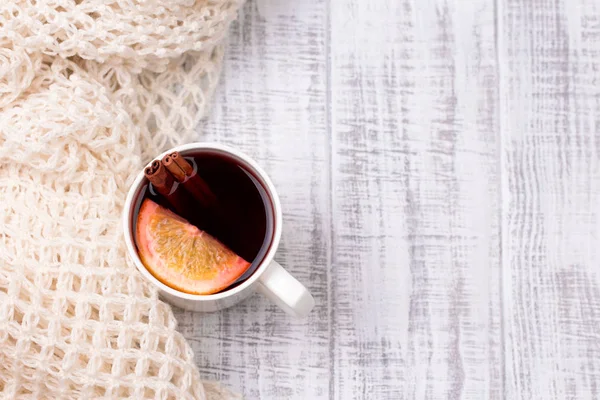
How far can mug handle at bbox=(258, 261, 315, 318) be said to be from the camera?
603 millimetres

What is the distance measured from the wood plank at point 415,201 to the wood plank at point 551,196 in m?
0.02

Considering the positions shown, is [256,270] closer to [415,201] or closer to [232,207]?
[232,207]

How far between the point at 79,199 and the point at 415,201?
0.97 feet

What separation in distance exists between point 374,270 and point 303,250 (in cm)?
7

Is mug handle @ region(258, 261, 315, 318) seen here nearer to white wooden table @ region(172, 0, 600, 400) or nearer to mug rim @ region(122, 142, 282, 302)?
mug rim @ region(122, 142, 282, 302)

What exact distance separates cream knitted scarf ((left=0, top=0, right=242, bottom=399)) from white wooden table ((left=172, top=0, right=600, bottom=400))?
0.06 meters

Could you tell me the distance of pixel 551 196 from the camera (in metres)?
0.74

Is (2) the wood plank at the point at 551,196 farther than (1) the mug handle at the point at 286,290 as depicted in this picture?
Yes

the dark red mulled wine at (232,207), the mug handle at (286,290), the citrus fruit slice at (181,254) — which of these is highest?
the dark red mulled wine at (232,207)

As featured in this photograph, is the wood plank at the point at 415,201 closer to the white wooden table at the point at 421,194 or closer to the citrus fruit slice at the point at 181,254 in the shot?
the white wooden table at the point at 421,194

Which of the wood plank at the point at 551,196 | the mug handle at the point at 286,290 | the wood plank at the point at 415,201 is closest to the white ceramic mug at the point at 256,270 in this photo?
the mug handle at the point at 286,290

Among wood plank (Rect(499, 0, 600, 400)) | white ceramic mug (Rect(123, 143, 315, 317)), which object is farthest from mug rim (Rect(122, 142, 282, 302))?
wood plank (Rect(499, 0, 600, 400))

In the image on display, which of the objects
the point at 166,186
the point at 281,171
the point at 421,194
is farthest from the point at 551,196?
the point at 166,186

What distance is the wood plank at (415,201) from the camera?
72 cm
